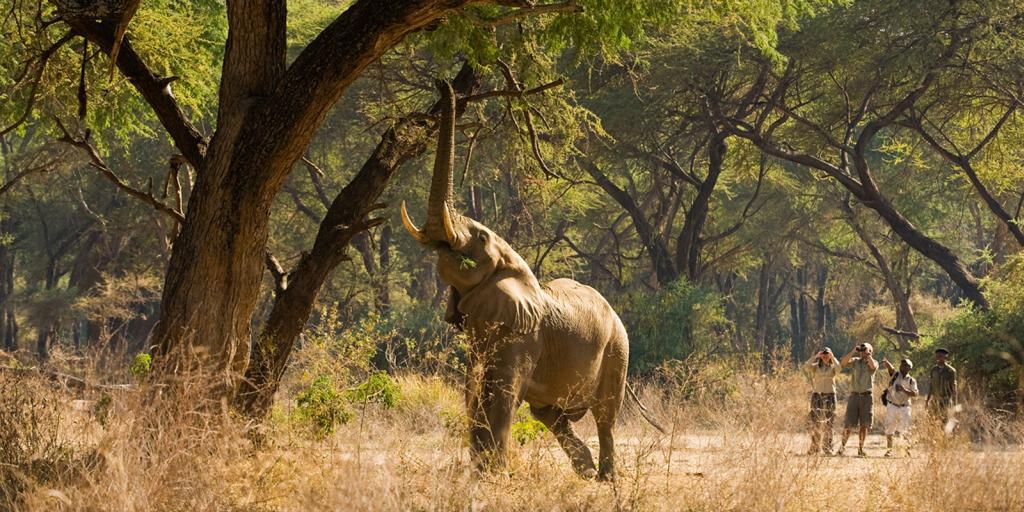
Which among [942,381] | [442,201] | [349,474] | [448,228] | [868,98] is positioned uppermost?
[868,98]

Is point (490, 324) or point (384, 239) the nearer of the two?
point (490, 324)

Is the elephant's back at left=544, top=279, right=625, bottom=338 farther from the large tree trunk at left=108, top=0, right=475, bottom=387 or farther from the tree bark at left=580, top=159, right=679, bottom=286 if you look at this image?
the tree bark at left=580, top=159, right=679, bottom=286

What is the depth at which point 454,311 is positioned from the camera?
32.2ft

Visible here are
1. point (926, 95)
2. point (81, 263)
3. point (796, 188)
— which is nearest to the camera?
point (926, 95)

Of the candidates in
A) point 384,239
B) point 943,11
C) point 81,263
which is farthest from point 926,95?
point 81,263

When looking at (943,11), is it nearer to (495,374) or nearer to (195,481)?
(495,374)

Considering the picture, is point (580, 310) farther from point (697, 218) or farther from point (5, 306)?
point (5, 306)

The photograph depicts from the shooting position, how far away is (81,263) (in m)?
41.3

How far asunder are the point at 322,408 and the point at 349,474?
3.40 meters

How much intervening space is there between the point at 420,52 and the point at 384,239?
41.6ft

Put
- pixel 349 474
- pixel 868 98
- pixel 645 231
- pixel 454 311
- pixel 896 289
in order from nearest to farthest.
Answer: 1. pixel 349 474
2. pixel 454 311
3. pixel 868 98
4. pixel 645 231
5. pixel 896 289

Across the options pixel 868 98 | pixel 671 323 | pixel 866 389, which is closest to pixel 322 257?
pixel 866 389

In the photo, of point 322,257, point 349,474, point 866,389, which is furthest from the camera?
point 866,389

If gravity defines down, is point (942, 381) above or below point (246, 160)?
below
